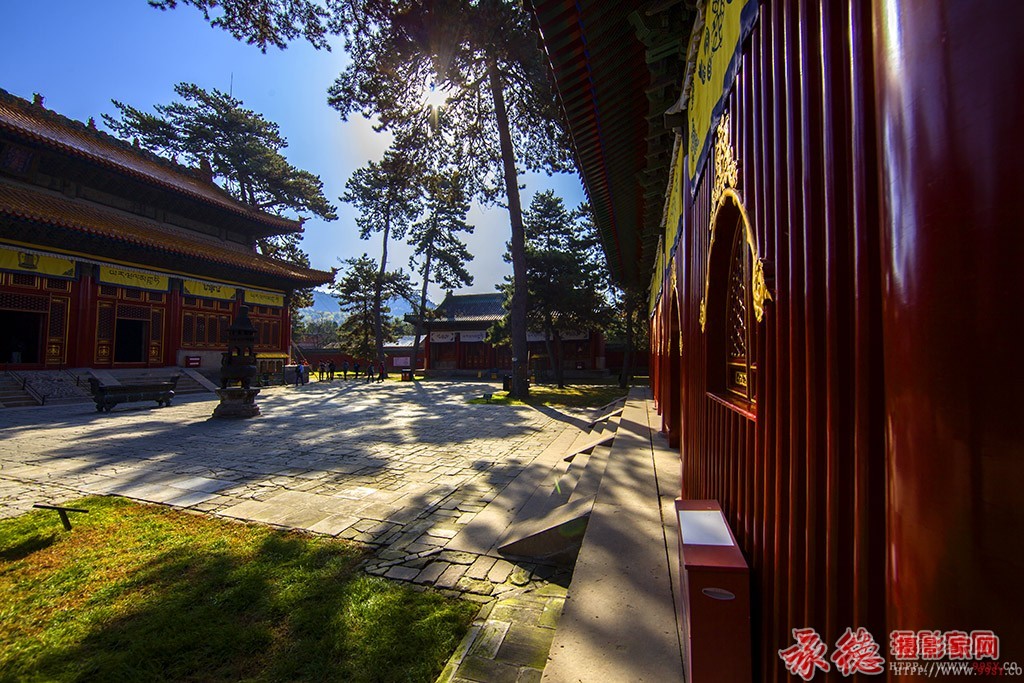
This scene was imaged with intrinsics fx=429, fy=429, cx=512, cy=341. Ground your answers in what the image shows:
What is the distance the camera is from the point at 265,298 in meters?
22.5

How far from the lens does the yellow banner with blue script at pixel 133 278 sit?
16094 millimetres

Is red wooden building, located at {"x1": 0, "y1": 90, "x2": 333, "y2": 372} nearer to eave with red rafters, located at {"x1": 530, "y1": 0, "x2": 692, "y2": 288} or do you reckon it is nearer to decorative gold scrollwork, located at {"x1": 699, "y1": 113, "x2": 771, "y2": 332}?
eave with red rafters, located at {"x1": 530, "y1": 0, "x2": 692, "y2": 288}

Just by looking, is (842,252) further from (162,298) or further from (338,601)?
(162,298)

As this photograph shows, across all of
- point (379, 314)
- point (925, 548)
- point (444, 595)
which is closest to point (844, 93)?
point (925, 548)

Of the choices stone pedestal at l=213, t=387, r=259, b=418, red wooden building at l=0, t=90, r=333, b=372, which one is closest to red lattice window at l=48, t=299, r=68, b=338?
red wooden building at l=0, t=90, r=333, b=372

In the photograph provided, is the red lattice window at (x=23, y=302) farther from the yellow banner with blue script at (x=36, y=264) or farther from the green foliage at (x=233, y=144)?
the green foliage at (x=233, y=144)

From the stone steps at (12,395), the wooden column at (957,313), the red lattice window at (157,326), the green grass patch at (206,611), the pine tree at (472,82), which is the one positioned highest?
the pine tree at (472,82)

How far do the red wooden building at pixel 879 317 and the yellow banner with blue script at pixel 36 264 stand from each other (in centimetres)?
2040

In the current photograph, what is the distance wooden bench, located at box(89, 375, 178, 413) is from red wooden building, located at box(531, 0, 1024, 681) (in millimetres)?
15129

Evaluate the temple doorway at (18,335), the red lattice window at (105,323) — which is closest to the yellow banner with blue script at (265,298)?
the red lattice window at (105,323)

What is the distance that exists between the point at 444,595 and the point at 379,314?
1210 inches

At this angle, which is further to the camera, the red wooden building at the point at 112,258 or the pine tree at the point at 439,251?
the pine tree at the point at 439,251

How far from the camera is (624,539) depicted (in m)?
2.73

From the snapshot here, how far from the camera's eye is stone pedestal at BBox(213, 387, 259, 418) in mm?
10453
